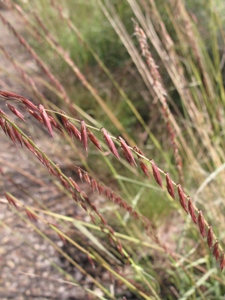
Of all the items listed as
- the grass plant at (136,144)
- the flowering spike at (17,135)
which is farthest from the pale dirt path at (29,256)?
the flowering spike at (17,135)

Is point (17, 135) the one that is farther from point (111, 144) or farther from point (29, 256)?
point (29, 256)

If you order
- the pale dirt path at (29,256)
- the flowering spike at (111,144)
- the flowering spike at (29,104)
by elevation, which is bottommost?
the pale dirt path at (29,256)

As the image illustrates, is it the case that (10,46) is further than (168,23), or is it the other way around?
(10,46)

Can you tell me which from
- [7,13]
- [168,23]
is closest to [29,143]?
[168,23]

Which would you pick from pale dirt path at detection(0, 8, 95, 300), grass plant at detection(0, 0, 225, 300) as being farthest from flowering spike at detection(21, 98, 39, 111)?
pale dirt path at detection(0, 8, 95, 300)

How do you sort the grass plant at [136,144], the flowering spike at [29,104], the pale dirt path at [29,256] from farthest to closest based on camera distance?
the pale dirt path at [29,256], the grass plant at [136,144], the flowering spike at [29,104]

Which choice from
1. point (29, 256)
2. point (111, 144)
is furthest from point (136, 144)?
point (111, 144)

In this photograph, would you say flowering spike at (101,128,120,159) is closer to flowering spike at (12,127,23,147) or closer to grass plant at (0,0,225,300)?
grass plant at (0,0,225,300)

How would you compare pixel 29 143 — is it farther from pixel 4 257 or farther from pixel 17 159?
pixel 17 159

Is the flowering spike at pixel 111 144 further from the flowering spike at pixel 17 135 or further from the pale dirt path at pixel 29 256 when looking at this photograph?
the pale dirt path at pixel 29 256

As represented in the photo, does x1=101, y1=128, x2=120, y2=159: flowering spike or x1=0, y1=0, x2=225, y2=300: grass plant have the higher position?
x1=101, y1=128, x2=120, y2=159: flowering spike

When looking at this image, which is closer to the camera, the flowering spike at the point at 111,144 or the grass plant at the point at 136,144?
the flowering spike at the point at 111,144
